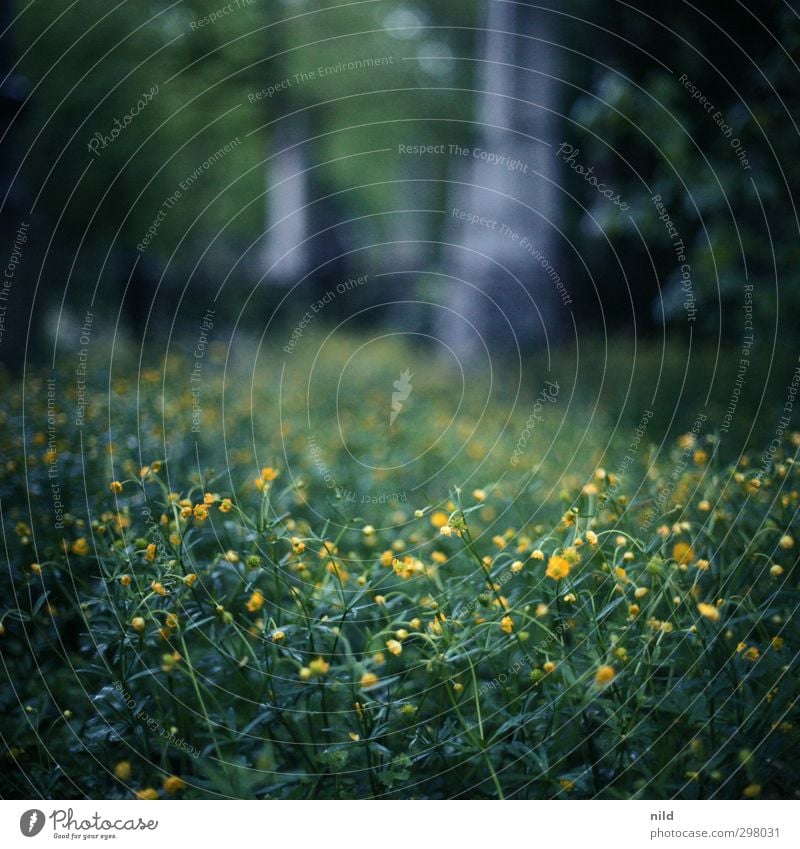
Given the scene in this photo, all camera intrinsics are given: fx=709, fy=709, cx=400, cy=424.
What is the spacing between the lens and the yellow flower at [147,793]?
154 centimetres

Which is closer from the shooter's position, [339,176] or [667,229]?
[667,229]

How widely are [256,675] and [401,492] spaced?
1.28 metres

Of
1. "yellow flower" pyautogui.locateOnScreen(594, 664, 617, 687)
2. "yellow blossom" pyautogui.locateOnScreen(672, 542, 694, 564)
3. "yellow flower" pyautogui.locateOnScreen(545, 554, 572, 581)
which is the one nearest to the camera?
"yellow flower" pyautogui.locateOnScreen(594, 664, 617, 687)

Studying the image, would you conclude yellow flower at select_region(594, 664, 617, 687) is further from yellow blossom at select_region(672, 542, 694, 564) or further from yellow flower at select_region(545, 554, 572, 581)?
yellow blossom at select_region(672, 542, 694, 564)

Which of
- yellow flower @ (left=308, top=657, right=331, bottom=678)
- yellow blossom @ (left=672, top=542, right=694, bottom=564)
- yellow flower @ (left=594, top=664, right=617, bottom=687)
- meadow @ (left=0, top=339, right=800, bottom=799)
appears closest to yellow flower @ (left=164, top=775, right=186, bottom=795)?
meadow @ (left=0, top=339, right=800, bottom=799)

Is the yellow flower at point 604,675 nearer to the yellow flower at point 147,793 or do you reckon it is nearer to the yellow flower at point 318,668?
the yellow flower at point 318,668

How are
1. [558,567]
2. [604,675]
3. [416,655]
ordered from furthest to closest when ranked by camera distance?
[416,655] → [558,567] → [604,675]

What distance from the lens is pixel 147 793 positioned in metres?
1.55

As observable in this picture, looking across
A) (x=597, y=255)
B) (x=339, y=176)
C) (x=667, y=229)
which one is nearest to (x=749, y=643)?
(x=667, y=229)

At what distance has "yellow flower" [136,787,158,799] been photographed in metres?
1.54

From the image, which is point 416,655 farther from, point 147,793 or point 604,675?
point 147,793

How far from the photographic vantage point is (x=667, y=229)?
419 centimetres

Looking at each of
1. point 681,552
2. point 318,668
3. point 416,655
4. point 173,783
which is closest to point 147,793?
point 173,783
